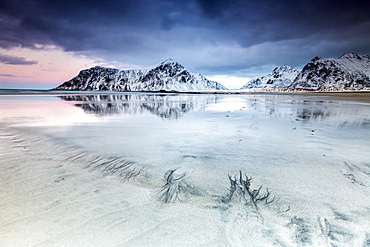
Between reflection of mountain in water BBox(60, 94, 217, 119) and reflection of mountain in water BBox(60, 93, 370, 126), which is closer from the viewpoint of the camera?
reflection of mountain in water BBox(60, 93, 370, 126)

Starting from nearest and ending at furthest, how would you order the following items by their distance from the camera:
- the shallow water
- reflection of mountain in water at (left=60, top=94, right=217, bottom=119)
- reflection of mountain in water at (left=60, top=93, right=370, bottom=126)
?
1. the shallow water
2. reflection of mountain in water at (left=60, top=93, right=370, bottom=126)
3. reflection of mountain in water at (left=60, top=94, right=217, bottom=119)

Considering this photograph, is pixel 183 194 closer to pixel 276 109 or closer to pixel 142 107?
pixel 276 109

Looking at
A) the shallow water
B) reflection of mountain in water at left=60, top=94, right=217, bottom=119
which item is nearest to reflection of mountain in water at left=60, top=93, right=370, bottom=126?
reflection of mountain in water at left=60, top=94, right=217, bottom=119

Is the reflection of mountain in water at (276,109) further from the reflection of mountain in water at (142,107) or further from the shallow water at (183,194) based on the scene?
the shallow water at (183,194)

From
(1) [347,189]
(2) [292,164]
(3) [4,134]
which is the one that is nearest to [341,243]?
(1) [347,189]

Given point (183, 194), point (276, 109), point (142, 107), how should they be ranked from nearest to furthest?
point (183, 194), point (276, 109), point (142, 107)

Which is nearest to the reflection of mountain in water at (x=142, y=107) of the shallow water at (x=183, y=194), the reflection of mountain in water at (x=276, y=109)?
the reflection of mountain in water at (x=276, y=109)

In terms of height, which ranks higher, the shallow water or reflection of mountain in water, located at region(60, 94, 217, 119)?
reflection of mountain in water, located at region(60, 94, 217, 119)

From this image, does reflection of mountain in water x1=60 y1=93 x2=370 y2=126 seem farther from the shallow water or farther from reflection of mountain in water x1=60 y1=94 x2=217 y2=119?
the shallow water

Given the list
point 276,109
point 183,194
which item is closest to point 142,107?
point 276,109

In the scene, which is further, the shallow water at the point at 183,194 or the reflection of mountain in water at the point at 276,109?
the reflection of mountain in water at the point at 276,109

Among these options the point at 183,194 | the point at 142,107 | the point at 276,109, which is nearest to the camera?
the point at 183,194

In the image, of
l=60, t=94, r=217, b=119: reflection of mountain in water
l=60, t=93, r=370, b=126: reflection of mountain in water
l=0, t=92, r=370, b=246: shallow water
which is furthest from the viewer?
l=60, t=94, r=217, b=119: reflection of mountain in water

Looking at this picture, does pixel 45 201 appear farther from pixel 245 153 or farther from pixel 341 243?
pixel 245 153
